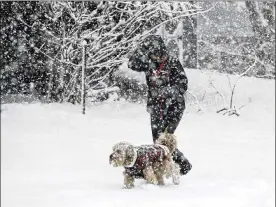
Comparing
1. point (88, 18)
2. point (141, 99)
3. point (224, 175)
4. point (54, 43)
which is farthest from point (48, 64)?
point (224, 175)

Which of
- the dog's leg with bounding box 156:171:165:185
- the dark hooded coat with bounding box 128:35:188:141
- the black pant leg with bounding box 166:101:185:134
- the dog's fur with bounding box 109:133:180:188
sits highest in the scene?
the dark hooded coat with bounding box 128:35:188:141

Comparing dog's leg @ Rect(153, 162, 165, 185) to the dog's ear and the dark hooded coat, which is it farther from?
the dark hooded coat

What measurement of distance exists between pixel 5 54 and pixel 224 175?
463cm

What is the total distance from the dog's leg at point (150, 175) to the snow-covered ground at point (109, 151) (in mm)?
65

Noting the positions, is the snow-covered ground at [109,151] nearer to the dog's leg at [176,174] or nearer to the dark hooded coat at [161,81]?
the dog's leg at [176,174]

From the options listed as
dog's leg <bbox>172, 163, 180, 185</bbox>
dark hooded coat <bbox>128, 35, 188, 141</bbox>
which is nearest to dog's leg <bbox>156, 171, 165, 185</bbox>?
dog's leg <bbox>172, 163, 180, 185</bbox>

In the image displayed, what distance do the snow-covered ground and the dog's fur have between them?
0.11 m

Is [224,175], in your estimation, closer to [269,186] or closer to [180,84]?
[269,186]

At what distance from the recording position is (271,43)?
496 inches

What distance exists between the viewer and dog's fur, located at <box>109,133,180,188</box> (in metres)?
4.98

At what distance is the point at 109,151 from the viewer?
714 cm

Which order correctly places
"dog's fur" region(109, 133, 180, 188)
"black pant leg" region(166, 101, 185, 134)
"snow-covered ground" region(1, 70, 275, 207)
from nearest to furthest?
1. "snow-covered ground" region(1, 70, 275, 207)
2. "dog's fur" region(109, 133, 180, 188)
3. "black pant leg" region(166, 101, 185, 134)

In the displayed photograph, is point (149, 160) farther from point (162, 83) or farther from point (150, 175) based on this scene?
point (162, 83)

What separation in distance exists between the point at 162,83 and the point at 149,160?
2.74ft
